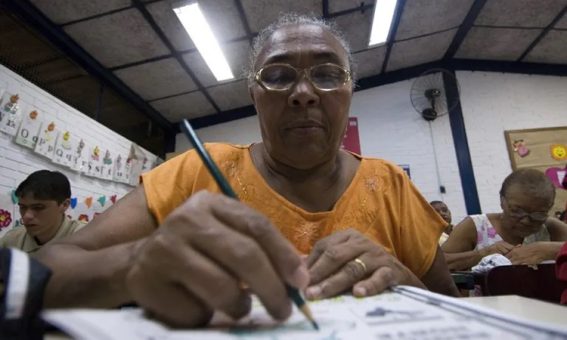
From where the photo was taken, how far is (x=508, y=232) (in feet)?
7.90

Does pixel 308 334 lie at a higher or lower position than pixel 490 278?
higher

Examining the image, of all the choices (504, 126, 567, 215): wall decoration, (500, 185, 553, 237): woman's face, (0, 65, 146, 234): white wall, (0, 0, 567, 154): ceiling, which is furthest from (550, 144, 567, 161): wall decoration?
(0, 65, 146, 234): white wall

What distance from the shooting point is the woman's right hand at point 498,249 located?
218cm

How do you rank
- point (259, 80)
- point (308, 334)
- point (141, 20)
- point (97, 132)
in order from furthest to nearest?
point (97, 132) → point (141, 20) → point (259, 80) → point (308, 334)

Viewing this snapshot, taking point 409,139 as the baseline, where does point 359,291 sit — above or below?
below

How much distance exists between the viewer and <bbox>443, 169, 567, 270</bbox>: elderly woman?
81.3 inches

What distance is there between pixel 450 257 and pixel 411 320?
86.6 inches

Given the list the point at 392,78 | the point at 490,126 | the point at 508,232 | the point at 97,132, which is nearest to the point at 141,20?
the point at 97,132

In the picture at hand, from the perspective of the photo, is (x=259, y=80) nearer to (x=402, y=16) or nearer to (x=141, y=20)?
(x=141, y=20)

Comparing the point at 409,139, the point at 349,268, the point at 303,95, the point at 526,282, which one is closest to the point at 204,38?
the point at 303,95

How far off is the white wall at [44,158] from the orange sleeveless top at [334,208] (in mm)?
2540

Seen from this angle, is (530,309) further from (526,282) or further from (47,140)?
(47,140)

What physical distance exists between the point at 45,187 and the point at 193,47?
2077 millimetres

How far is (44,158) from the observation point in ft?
10.5
